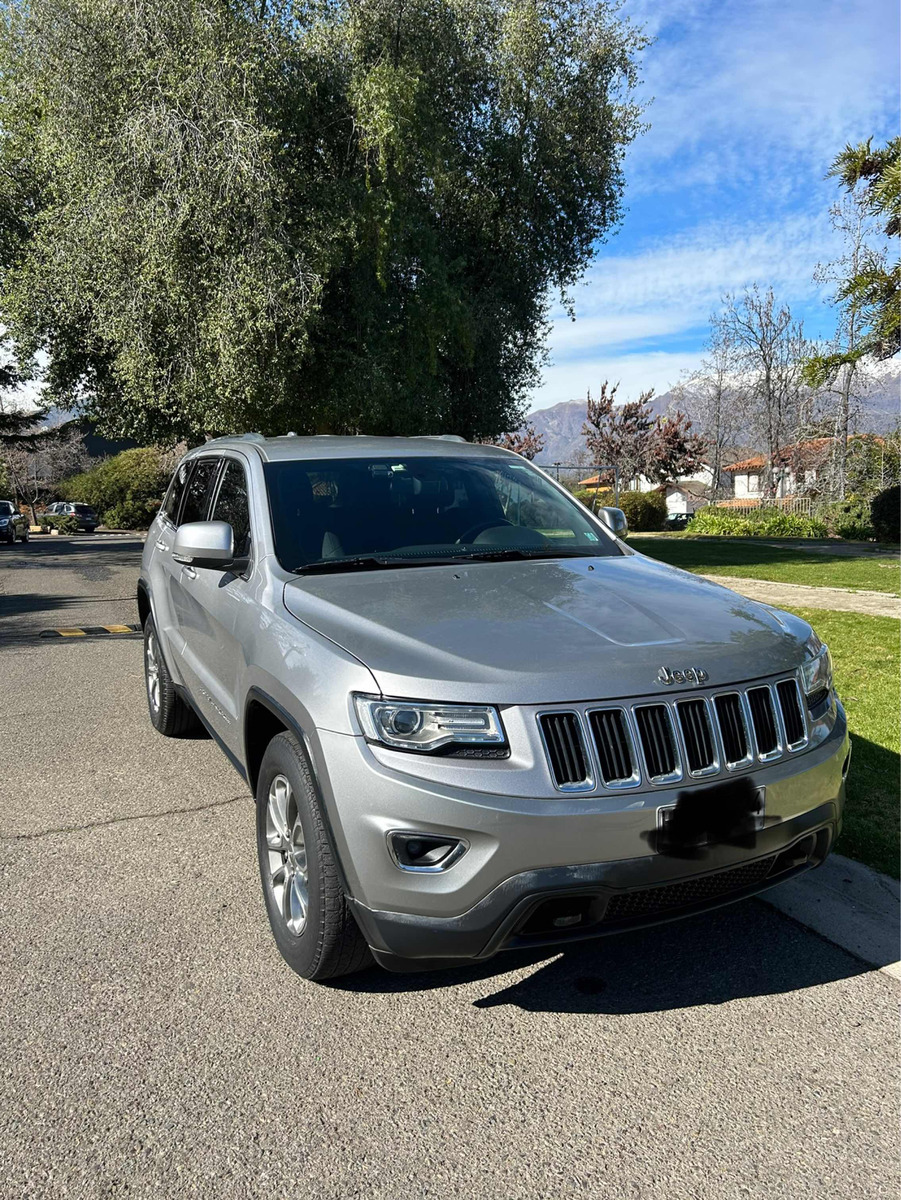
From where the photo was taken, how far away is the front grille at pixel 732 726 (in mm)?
2791

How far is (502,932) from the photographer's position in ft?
8.41

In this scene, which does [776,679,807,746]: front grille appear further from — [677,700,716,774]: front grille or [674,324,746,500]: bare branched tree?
[674,324,746,500]: bare branched tree

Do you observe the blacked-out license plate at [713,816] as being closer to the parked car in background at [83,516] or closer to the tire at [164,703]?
the tire at [164,703]

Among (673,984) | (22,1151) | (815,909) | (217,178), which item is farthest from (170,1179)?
(217,178)

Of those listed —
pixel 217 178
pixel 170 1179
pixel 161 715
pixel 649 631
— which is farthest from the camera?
pixel 217 178

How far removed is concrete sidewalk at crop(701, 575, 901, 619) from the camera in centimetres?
1121

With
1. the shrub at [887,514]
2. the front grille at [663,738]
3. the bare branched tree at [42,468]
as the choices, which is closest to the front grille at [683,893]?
the front grille at [663,738]

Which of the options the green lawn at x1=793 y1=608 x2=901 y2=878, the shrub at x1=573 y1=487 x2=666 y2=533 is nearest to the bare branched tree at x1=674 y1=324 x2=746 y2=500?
→ the shrub at x1=573 y1=487 x2=666 y2=533

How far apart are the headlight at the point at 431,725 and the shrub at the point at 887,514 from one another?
2654 cm

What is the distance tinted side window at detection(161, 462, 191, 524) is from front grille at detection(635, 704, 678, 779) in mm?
3952

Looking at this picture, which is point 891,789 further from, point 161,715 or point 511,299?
point 511,299

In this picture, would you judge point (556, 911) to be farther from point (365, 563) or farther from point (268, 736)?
point (365, 563)

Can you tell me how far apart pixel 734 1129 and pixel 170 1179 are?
1.44 m

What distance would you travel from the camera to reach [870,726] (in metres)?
6.00
